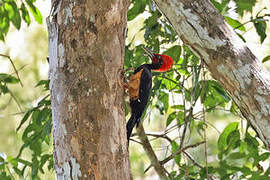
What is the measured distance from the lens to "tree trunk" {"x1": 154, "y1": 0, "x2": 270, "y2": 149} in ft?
6.03

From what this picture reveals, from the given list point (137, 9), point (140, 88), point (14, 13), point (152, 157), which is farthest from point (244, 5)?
point (14, 13)

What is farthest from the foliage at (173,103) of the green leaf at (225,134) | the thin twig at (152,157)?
the thin twig at (152,157)

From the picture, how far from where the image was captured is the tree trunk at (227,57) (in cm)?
184

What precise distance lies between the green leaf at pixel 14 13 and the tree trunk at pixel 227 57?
1.70 metres

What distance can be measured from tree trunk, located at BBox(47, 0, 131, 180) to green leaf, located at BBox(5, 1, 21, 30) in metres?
1.28

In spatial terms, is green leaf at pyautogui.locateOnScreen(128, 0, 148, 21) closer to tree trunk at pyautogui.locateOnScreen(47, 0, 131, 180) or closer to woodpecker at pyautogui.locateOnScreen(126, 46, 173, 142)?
woodpecker at pyautogui.locateOnScreen(126, 46, 173, 142)

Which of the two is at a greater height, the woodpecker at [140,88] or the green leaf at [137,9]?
the green leaf at [137,9]

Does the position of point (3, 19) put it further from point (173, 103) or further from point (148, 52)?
point (173, 103)

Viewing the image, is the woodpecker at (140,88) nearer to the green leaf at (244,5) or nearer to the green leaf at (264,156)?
the green leaf at (244,5)

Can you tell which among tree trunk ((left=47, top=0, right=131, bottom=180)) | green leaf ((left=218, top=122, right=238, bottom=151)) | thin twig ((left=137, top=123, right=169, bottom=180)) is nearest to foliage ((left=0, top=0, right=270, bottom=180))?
green leaf ((left=218, top=122, right=238, bottom=151))

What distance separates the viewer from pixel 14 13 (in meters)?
3.38

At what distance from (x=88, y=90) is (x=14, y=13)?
5.62ft

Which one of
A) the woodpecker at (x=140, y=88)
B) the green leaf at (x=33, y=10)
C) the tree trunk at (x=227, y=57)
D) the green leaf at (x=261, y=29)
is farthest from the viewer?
the green leaf at (x=33, y=10)

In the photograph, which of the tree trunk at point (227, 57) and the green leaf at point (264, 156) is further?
the green leaf at point (264, 156)
